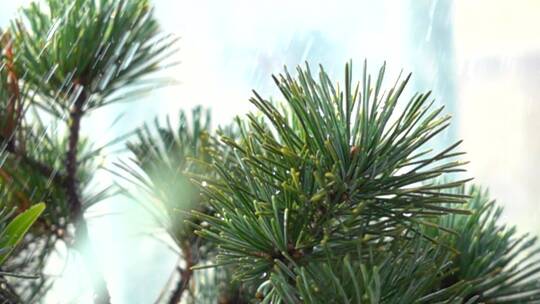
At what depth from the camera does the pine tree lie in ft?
0.88

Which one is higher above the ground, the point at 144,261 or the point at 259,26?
the point at 259,26

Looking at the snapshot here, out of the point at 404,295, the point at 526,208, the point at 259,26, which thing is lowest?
the point at 404,295

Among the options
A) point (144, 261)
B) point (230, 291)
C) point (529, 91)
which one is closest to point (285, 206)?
Result: point (230, 291)

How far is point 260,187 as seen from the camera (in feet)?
0.92

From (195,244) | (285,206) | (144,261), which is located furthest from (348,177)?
(144,261)

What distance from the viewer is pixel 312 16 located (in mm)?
688

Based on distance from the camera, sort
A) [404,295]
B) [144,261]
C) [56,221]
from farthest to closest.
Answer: [144,261] → [56,221] → [404,295]

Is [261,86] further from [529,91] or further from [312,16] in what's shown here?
[529,91]

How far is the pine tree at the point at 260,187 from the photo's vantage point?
0.27 meters

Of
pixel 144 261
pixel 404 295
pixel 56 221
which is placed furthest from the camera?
pixel 144 261

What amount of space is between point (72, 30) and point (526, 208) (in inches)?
18.1

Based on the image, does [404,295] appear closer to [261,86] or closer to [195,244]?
[195,244]

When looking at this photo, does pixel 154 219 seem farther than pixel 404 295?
Yes

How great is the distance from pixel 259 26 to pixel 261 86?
5cm
